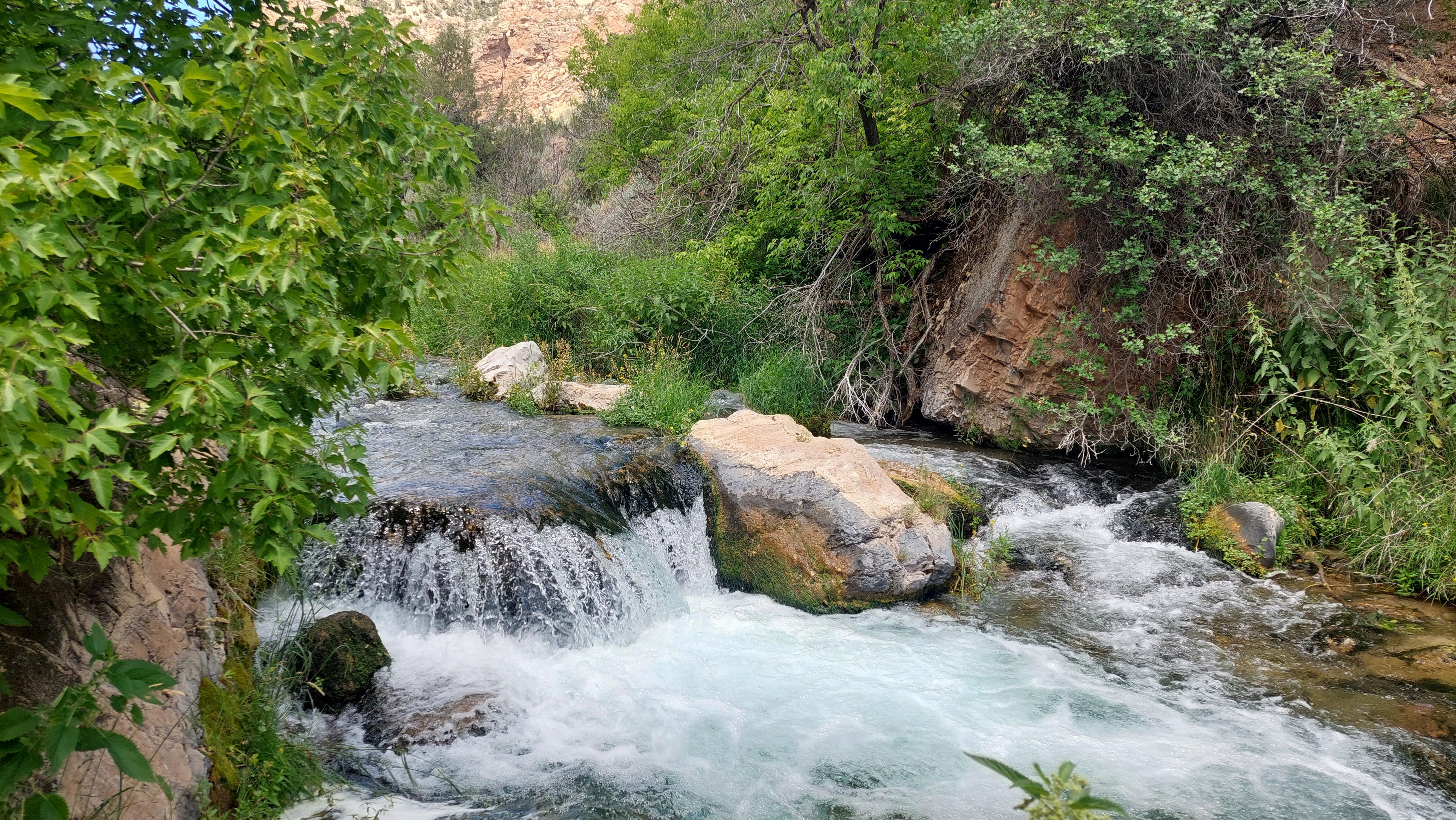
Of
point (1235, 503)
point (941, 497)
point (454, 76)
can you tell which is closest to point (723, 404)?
point (941, 497)

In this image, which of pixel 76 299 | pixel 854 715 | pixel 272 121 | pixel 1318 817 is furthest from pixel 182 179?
pixel 1318 817

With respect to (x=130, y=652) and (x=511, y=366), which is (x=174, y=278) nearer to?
(x=130, y=652)

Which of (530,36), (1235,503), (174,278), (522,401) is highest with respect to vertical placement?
(530,36)

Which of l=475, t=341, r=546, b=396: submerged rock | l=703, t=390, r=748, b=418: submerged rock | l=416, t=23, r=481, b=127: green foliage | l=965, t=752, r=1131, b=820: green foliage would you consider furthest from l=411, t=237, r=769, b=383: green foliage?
l=416, t=23, r=481, b=127: green foliage

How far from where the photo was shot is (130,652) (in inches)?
117

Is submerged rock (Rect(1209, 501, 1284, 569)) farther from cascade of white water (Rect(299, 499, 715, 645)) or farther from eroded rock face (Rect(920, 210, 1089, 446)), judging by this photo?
cascade of white water (Rect(299, 499, 715, 645))

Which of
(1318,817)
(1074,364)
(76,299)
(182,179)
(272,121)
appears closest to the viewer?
(76,299)

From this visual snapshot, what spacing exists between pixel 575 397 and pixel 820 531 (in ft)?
13.9

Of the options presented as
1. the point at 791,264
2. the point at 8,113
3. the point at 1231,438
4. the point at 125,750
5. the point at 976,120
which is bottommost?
the point at 1231,438

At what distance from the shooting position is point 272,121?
235 centimetres

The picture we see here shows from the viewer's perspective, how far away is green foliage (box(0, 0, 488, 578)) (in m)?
1.68

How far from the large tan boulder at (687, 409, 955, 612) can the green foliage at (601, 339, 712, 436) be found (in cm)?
155

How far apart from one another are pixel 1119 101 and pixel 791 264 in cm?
469

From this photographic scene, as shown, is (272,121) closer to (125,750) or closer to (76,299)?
(76,299)
